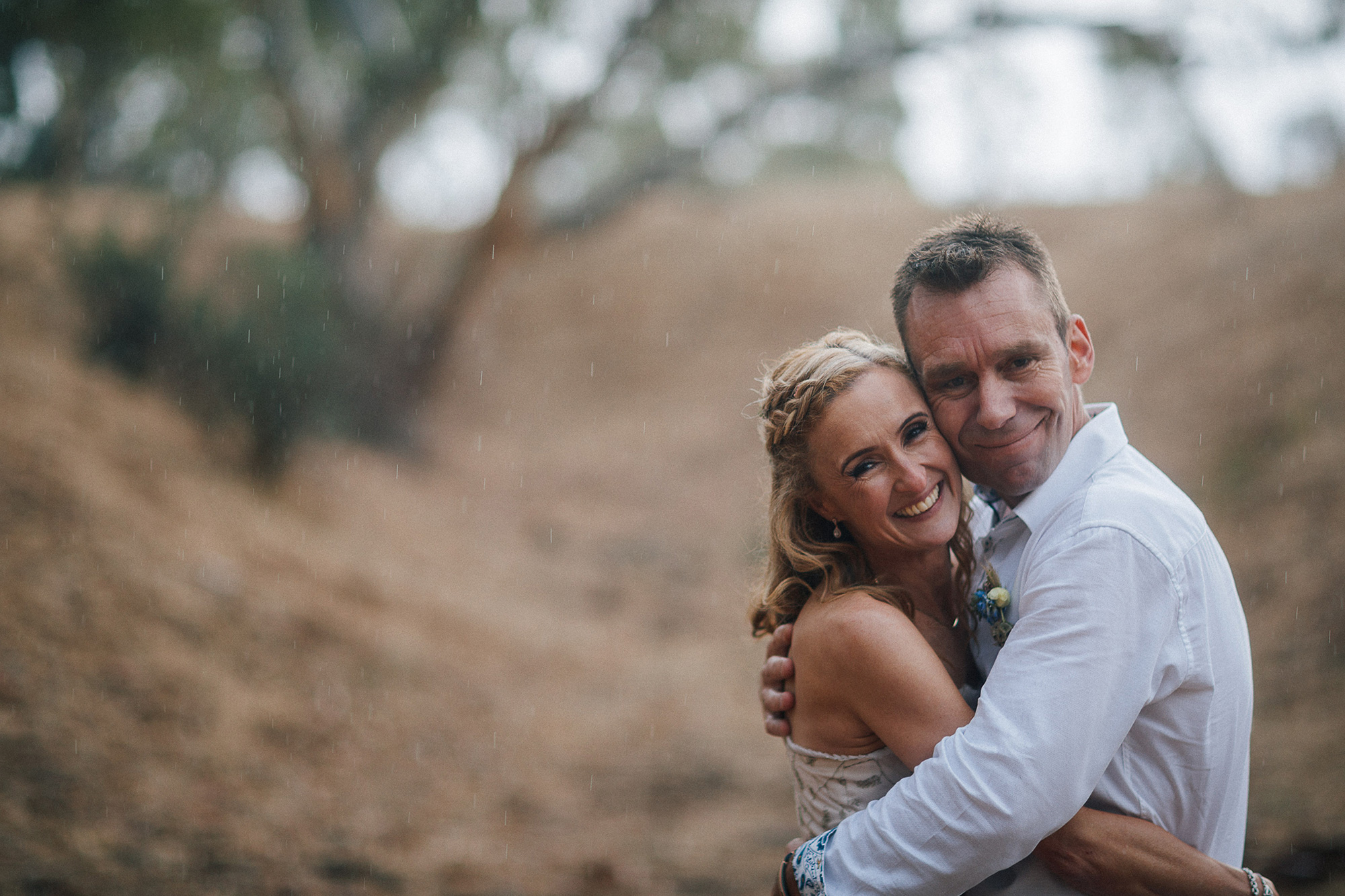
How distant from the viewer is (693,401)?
17891 millimetres

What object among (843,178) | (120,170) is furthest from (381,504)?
(843,178)

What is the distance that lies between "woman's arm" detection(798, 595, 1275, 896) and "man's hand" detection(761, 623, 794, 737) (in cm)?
18

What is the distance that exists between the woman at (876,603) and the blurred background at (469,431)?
39cm

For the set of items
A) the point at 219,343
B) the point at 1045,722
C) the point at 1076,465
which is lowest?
the point at 1045,722

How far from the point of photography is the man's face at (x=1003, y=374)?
230 cm

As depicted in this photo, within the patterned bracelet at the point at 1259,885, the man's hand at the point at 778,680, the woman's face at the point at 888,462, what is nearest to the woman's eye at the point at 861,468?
the woman's face at the point at 888,462

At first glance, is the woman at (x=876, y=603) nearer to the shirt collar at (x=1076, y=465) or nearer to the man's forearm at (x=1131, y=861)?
the man's forearm at (x=1131, y=861)

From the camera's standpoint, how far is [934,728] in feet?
6.81

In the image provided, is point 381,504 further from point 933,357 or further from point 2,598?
point 933,357

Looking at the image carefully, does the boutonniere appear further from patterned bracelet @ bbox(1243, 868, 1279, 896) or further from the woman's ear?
patterned bracelet @ bbox(1243, 868, 1279, 896)

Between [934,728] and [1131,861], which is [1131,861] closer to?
[1131,861]

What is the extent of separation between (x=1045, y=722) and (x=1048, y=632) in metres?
0.18

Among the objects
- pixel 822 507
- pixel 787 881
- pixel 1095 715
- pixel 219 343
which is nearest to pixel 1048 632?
pixel 1095 715

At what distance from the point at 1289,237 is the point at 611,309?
12.8m
